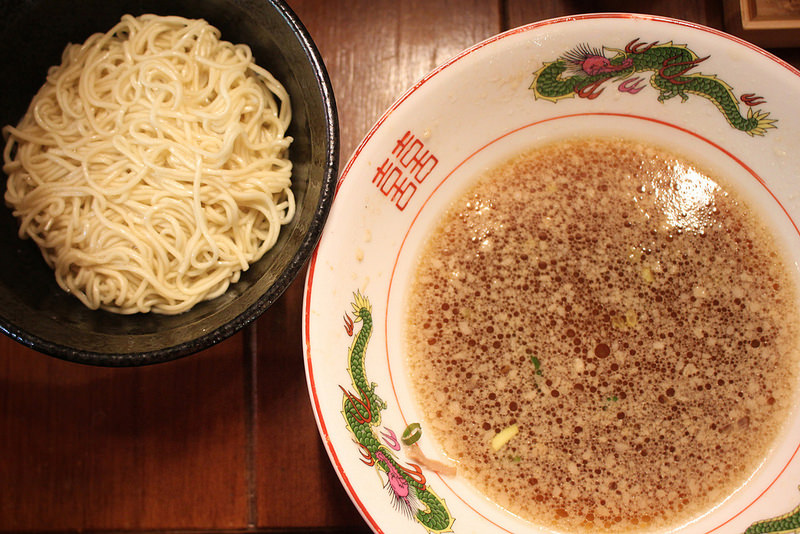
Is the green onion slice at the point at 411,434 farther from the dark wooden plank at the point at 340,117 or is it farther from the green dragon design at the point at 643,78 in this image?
the green dragon design at the point at 643,78

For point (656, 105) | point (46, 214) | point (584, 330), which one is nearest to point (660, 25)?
point (656, 105)

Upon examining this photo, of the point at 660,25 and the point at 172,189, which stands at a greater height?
the point at 660,25

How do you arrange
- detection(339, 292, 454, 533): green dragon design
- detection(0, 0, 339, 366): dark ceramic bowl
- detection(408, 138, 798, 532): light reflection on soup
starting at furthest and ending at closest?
detection(408, 138, 798, 532): light reflection on soup → detection(339, 292, 454, 533): green dragon design → detection(0, 0, 339, 366): dark ceramic bowl

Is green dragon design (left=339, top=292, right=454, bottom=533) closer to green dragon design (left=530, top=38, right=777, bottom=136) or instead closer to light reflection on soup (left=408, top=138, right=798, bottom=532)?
light reflection on soup (left=408, top=138, right=798, bottom=532)

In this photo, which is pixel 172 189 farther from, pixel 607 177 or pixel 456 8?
pixel 607 177

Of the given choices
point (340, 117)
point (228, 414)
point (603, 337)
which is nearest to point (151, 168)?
point (340, 117)

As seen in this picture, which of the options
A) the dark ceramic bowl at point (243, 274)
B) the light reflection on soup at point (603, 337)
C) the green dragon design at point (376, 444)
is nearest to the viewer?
the dark ceramic bowl at point (243, 274)

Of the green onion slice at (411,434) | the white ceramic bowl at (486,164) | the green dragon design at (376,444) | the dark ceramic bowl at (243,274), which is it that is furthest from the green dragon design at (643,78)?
the green onion slice at (411,434)

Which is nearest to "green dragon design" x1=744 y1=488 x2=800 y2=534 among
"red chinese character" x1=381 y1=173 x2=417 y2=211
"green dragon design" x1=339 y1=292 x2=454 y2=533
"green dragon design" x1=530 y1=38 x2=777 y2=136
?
"green dragon design" x1=339 y1=292 x2=454 y2=533
